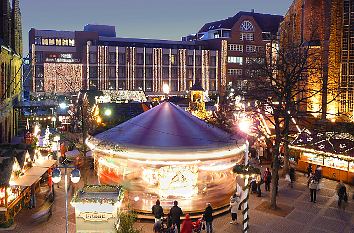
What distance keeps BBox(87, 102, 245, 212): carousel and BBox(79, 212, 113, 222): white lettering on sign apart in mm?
5330

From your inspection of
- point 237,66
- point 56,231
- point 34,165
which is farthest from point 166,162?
point 237,66

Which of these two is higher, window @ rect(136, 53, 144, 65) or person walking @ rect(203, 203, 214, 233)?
window @ rect(136, 53, 144, 65)

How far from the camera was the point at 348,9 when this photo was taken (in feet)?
108

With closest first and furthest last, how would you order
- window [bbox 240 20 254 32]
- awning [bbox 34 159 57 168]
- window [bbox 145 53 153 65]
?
1. awning [bbox 34 159 57 168]
2. window [bbox 145 53 153 65]
3. window [bbox 240 20 254 32]

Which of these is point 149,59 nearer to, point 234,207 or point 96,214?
point 234,207

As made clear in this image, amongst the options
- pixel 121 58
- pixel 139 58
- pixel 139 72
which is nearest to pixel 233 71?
pixel 139 72

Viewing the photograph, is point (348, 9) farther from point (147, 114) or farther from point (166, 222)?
point (166, 222)

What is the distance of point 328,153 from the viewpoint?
2666cm

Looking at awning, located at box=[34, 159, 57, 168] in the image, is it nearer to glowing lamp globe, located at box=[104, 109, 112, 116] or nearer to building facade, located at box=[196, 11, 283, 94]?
glowing lamp globe, located at box=[104, 109, 112, 116]

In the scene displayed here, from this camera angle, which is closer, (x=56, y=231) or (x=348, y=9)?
(x=56, y=231)

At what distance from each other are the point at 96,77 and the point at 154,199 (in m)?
54.2

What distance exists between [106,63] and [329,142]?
1967 inches

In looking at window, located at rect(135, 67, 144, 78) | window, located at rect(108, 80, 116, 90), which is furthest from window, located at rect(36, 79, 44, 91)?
window, located at rect(135, 67, 144, 78)

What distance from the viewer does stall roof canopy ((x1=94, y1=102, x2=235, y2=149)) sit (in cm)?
1903
